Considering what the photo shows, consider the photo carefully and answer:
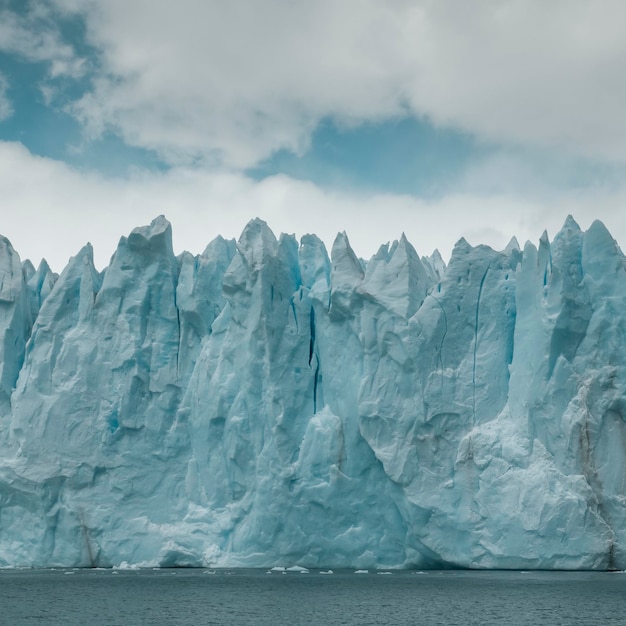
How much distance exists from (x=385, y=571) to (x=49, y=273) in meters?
Result: 15.0

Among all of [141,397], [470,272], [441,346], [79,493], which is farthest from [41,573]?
[470,272]

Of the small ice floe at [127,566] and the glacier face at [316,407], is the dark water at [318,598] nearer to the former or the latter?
the small ice floe at [127,566]

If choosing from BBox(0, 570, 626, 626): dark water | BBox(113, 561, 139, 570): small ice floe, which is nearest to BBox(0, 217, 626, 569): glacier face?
BBox(113, 561, 139, 570): small ice floe

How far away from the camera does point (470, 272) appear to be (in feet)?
88.0

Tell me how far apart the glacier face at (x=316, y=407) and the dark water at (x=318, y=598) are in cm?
129

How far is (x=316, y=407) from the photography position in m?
28.0

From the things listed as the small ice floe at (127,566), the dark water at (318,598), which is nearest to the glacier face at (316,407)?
the small ice floe at (127,566)

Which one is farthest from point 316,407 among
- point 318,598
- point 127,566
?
point 318,598

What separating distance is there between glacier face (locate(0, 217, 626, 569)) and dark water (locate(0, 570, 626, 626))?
129cm

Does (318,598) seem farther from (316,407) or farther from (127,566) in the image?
(127,566)

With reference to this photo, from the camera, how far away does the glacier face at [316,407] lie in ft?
80.5

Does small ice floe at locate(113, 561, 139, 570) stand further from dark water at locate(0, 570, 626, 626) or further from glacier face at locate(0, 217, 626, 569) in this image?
dark water at locate(0, 570, 626, 626)

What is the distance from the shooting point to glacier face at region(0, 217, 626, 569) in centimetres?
2453

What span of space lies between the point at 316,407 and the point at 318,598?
804cm
